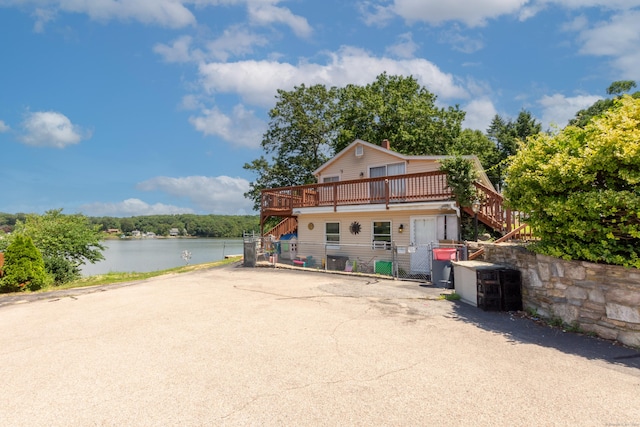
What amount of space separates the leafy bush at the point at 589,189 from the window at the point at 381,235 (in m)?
8.96

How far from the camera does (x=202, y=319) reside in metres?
6.66

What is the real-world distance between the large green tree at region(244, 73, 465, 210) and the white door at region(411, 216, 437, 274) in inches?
510

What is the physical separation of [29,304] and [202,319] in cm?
628

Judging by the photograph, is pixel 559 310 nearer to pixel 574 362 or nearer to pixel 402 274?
pixel 574 362

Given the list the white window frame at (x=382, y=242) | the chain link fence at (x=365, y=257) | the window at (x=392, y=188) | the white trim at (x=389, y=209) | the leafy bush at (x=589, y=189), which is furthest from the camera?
the white window frame at (x=382, y=242)

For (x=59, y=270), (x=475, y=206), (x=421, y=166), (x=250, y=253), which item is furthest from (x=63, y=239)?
(x=475, y=206)

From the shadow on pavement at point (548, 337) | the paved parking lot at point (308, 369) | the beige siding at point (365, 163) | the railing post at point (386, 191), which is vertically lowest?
the shadow on pavement at point (548, 337)

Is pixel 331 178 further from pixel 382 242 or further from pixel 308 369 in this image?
pixel 308 369

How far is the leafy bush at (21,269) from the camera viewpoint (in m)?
12.0

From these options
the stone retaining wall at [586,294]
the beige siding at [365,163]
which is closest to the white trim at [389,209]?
the beige siding at [365,163]

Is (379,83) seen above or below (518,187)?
above

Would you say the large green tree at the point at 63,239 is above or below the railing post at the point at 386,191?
below

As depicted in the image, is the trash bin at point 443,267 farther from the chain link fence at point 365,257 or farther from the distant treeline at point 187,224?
the distant treeline at point 187,224

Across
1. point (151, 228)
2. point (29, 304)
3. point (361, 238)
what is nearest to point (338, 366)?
point (29, 304)
